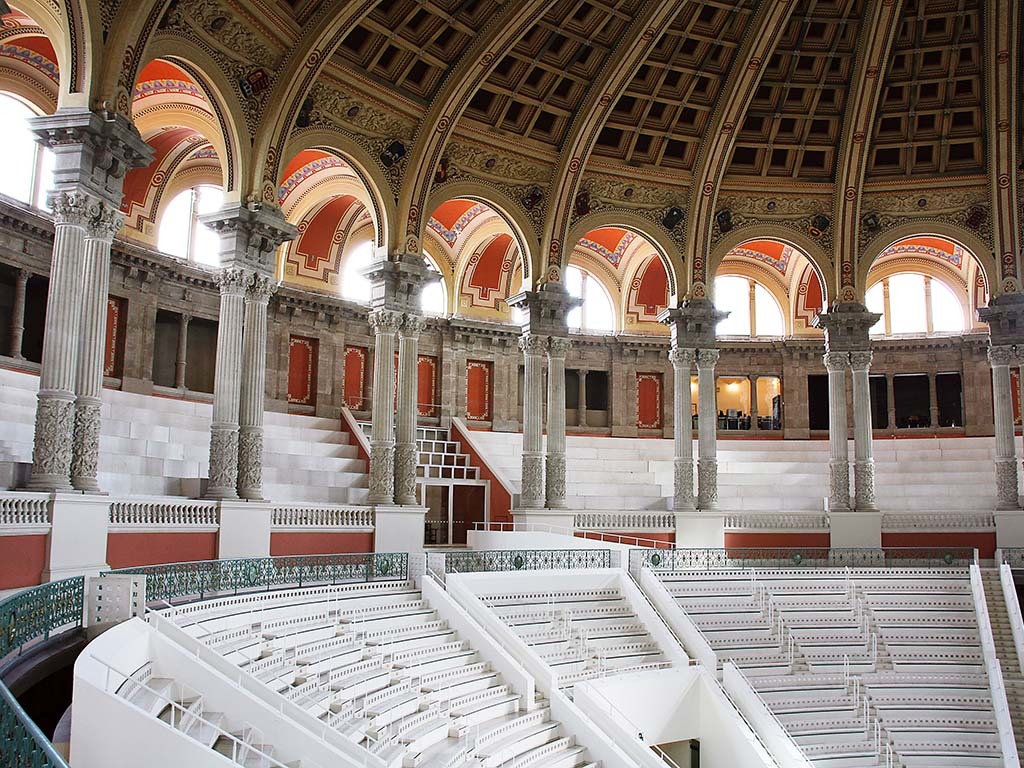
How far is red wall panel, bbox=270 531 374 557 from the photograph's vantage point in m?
21.4

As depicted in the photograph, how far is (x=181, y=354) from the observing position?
1155 inches

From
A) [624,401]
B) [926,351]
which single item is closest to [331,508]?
[624,401]

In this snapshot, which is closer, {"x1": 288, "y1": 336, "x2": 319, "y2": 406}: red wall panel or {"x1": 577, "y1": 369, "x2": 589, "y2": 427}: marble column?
{"x1": 288, "y1": 336, "x2": 319, "y2": 406}: red wall panel

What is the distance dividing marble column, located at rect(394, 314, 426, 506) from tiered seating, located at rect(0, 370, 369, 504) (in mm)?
1983

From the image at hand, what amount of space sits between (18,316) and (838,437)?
23.3 m

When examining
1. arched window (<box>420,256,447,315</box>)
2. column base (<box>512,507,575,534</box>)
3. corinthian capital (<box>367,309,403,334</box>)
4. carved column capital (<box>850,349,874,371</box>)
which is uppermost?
arched window (<box>420,256,447,315</box>)

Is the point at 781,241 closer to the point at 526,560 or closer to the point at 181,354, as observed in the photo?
the point at 526,560

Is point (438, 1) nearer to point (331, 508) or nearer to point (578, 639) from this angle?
point (331, 508)

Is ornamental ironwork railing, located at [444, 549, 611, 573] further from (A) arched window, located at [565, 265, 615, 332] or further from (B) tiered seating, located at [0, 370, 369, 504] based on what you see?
(A) arched window, located at [565, 265, 615, 332]

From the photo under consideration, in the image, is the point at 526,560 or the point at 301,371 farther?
the point at 301,371

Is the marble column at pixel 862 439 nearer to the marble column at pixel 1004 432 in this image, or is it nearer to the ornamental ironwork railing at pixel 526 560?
the marble column at pixel 1004 432

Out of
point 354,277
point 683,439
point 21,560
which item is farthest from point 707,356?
point 21,560

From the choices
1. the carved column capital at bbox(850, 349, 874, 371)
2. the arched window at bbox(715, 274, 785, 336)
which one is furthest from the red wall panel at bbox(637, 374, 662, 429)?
the carved column capital at bbox(850, 349, 874, 371)

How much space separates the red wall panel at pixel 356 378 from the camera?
33656 mm
